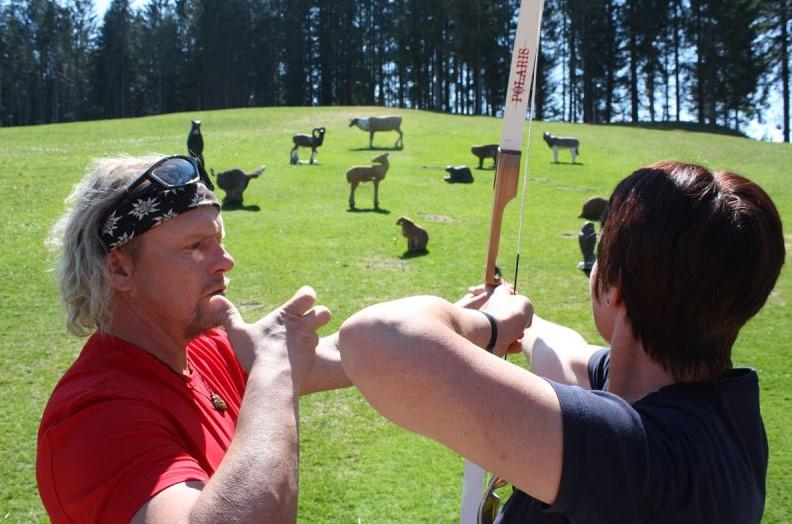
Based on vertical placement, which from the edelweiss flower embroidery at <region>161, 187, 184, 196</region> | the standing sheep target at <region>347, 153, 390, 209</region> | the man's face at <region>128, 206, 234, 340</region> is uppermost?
the standing sheep target at <region>347, 153, 390, 209</region>

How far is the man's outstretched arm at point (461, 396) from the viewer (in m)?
1.09

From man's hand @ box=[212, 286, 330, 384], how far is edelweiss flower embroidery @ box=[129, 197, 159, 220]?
0.46 meters

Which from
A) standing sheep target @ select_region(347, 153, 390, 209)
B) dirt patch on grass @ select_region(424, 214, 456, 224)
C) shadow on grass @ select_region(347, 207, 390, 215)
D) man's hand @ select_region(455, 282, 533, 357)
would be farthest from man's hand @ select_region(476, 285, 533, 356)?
standing sheep target @ select_region(347, 153, 390, 209)

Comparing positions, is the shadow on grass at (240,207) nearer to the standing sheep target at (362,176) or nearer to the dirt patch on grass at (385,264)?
the standing sheep target at (362,176)

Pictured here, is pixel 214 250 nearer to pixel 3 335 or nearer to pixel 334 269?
pixel 3 335

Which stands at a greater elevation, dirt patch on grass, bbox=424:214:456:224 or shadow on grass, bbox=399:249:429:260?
dirt patch on grass, bbox=424:214:456:224

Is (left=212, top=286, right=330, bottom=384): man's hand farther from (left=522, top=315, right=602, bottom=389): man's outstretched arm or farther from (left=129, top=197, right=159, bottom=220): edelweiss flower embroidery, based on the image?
(left=522, top=315, right=602, bottom=389): man's outstretched arm

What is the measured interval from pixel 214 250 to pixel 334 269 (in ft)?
25.7

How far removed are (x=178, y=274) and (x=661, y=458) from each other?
5.10ft

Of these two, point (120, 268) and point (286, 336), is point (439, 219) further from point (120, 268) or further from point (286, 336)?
point (286, 336)

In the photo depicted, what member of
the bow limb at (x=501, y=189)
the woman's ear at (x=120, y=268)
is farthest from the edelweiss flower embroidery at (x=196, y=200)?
the bow limb at (x=501, y=189)

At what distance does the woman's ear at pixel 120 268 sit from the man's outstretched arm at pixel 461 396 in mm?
1242

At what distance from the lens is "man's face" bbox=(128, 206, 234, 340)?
216 centimetres

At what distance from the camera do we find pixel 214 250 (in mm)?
2271
